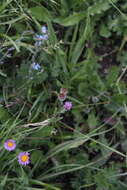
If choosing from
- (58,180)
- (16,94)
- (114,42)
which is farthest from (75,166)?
(114,42)

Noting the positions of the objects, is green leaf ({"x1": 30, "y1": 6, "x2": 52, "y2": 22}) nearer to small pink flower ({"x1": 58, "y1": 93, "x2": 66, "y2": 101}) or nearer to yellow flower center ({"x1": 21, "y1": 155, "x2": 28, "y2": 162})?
small pink flower ({"x1": 58, "y1": 93, "x2": 66, "y2": 101})

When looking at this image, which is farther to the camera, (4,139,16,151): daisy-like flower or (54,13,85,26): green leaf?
(54,13,85,26): green leaf

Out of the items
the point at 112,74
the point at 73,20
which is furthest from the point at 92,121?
the point at 73,20

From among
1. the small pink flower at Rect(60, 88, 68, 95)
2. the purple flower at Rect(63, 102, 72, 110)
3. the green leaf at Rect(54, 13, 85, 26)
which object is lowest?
the purple flower at Rect(63, 102, 72, 110)

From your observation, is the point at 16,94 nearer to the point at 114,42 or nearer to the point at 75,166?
the point at 75,166

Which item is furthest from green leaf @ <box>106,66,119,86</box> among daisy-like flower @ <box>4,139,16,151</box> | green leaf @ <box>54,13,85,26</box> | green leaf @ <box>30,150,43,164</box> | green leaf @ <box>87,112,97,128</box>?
daisy-like flower @ <box>4,139,16,151</box>

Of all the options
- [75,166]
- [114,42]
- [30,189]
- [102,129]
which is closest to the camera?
[30,189]
